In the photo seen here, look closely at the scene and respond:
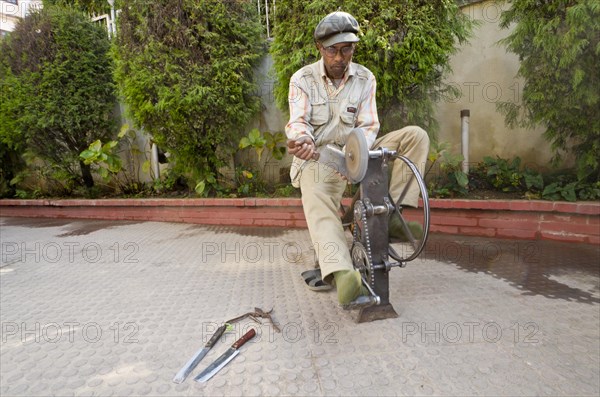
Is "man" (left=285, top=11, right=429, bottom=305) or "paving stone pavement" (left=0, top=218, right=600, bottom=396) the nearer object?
"paving stone pavement" (left=0, top=218, right=600, bottom=396)

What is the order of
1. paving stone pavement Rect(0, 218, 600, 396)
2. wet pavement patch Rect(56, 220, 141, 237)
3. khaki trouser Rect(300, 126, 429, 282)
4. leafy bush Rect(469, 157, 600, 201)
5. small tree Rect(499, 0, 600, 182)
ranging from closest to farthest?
paving stone pavement Rect(0, 218, 600, 396) → khaki trouser Rect(300, 126, 429, 282) → small tree Rect(499, 0, 600, 182) → leafy bush Rect(469, 157, 600, 201) → wet pavement patch Rect(56, 220, 141, 237)

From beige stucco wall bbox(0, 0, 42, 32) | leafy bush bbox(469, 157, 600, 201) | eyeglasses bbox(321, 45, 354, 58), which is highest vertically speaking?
beige stucco wall bbox(0, 0, 42, 32)

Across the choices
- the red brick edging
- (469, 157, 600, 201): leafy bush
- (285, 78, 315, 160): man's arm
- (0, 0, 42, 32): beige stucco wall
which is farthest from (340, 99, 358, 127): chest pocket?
(0, 0, 42, 32): beige stucco wall

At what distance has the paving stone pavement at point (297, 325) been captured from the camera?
5.34 ft

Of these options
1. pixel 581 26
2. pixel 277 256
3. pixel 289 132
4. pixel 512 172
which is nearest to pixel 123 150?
pixel 277 256

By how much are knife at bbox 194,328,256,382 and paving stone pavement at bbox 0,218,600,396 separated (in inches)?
1.2

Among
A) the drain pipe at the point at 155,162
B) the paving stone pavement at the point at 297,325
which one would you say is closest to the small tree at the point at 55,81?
the drain pipe at the point at 155,162

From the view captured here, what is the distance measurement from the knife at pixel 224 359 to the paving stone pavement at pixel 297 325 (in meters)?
0.03

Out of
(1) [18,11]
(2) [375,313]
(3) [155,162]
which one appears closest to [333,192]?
(2) [375,313]

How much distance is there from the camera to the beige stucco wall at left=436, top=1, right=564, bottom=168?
426 centimetres

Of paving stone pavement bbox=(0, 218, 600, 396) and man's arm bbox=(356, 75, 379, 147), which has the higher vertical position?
man's arm bbox=(356, 75, 379, 147)

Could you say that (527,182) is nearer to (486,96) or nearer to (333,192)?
(486,96)

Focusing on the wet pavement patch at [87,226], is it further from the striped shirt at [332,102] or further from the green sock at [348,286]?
the green sock at [348,286]

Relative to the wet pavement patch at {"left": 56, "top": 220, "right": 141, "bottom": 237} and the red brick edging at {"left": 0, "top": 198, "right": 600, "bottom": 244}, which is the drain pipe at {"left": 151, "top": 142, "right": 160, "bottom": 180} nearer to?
the red brick edging at {"left": 0, "top": 198, "right": 600, "bottom": 244}
